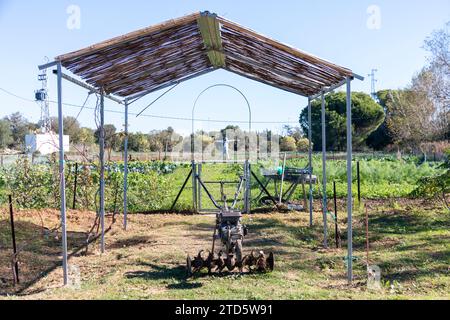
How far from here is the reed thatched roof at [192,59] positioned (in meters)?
5.60

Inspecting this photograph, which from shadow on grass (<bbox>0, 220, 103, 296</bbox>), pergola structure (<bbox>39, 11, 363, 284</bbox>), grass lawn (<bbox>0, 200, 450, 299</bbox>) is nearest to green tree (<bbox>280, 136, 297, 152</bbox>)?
grass lawn (<bbox>0, 200, 450, 299</bbox>)

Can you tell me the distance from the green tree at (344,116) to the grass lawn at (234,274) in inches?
1118

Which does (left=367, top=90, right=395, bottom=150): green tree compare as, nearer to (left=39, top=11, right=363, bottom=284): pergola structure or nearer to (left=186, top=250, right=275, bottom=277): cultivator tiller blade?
(left=39, top=11, right=363, bottom=284): pergola structure

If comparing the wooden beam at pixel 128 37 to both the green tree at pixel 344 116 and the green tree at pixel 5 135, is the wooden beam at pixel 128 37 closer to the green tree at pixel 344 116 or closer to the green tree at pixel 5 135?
the green tree at pixel 344 116

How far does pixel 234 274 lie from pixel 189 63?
3898 mm

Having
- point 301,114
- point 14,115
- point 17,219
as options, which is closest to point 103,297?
point 17,219

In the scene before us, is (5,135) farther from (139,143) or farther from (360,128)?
(360,128)

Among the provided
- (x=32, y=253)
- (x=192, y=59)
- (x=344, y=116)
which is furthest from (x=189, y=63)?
(x=344, y=116)

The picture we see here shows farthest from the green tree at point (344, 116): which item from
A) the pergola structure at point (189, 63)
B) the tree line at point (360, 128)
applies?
the pergola structure at point (189, 63)

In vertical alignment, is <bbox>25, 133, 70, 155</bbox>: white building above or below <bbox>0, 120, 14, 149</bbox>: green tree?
below

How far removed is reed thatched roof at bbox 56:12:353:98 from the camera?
5.60 meters

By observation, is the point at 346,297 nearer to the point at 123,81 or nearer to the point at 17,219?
→ the point at 123,81

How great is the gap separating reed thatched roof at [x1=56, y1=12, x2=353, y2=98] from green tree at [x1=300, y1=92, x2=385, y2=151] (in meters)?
30.7

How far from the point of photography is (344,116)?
130 feet
